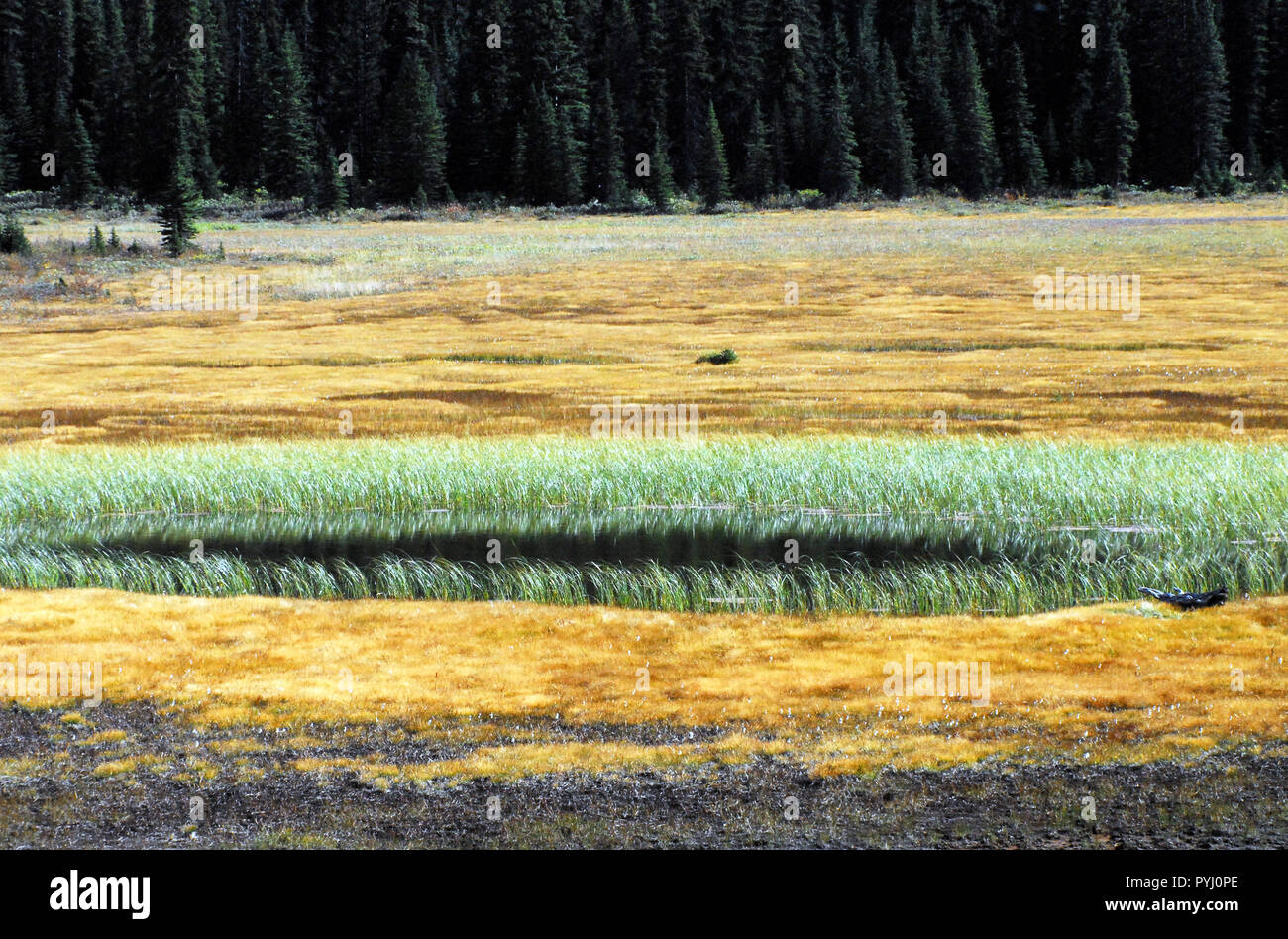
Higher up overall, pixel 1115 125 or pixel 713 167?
pixel 1115 125

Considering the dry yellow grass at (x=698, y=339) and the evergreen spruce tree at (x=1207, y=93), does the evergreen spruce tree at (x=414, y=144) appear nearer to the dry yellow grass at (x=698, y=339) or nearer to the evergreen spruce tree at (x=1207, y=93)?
the dry yellow grass at (x=698, y=339)

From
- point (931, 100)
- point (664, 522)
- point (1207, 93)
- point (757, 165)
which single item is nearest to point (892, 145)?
point (931, 100)

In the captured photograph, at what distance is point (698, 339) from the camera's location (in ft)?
135

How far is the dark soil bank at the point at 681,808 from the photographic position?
9.71 metres

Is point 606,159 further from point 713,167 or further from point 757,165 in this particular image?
point 757,165

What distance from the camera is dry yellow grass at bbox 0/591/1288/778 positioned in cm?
1123

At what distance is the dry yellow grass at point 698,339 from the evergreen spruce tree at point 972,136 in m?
19.5

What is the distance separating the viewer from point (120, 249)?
57.5m

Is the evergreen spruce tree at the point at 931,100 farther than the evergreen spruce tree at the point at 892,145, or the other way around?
the evergreen spruce tree at the point at 931,100

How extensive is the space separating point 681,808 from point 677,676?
2.98m

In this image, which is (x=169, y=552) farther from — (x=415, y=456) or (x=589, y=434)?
(x=589, y=434)

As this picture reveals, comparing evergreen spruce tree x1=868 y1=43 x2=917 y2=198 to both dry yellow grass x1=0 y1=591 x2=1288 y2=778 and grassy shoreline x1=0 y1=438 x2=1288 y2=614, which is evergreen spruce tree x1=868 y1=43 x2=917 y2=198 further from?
dry yellow grass x1=0 y1=591 x2=1288 y2=778

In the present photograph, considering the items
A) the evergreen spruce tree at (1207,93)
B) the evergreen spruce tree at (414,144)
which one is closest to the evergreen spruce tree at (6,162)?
the evergreen spruce tree at (414,144)

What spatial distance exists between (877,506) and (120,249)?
44918mm
